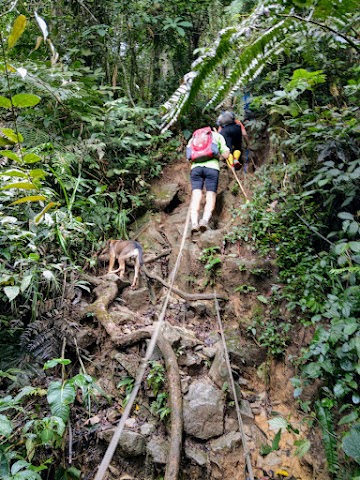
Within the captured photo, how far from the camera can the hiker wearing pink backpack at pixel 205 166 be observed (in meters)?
5.21

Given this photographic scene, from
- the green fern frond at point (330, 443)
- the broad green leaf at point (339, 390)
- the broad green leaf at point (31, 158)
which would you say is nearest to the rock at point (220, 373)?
the green fern frond at point (330, 443)

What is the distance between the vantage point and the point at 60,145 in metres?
5.06

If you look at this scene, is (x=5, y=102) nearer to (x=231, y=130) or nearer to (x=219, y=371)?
(x=219, y=371)

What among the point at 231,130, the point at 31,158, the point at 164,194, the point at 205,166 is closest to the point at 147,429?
the point at 31,158

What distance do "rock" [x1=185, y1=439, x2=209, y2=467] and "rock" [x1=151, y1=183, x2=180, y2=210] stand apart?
3.96 meters

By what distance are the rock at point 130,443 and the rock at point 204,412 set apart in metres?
0.44

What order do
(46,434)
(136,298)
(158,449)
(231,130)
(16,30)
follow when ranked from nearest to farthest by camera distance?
(16,30)
(46,434)
(158,449)
(136,298)
(231,130)

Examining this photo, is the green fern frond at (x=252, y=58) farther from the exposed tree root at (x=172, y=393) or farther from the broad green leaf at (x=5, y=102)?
the exposed tree root at (x=172, y=393)

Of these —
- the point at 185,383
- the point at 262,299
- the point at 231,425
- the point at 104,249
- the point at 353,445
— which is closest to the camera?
the point at 353,445

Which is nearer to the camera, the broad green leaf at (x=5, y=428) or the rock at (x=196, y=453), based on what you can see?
the broad green leaf at (x=5, y=428)

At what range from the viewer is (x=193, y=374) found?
11.9 ft

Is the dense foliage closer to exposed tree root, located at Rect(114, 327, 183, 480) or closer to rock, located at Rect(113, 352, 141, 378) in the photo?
rock, located at Rect(113, 352, 141, 378)

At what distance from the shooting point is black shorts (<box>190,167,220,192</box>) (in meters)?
5.30

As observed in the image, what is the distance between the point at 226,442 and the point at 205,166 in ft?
12.8
